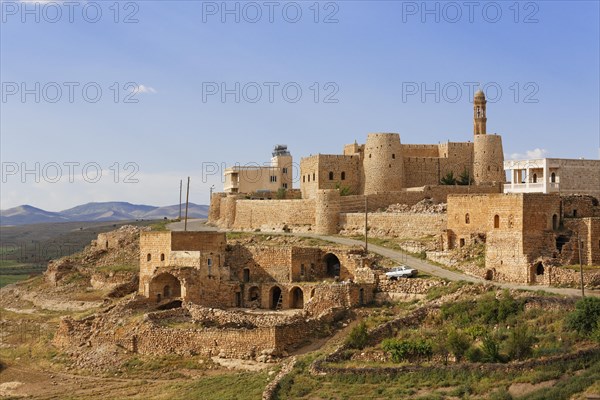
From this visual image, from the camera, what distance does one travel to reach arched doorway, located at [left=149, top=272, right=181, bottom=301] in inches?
1571

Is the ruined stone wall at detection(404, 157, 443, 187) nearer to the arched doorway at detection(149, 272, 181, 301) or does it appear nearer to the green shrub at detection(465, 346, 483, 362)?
the arched doorway at detection(149, 272, 181, 301)

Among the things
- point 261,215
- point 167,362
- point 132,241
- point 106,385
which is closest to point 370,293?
point 167,362

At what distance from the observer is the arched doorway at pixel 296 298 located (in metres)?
39.8

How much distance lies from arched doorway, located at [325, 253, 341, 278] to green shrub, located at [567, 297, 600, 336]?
14.7 metres

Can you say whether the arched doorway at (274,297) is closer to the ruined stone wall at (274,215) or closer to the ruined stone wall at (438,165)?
the ruined stone wall at (274,215)

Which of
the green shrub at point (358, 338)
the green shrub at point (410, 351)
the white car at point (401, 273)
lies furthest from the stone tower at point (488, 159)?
the green shrub at point (410, 351)

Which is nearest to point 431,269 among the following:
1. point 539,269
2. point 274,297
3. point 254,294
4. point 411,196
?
point 539,269

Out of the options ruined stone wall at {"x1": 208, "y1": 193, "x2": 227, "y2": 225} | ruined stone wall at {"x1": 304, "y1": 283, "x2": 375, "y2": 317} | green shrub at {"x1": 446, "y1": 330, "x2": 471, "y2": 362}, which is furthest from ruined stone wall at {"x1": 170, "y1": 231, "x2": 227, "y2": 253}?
green shrub at {"x1": 446, "y1": 330, "x2": 471, "y2": 362}

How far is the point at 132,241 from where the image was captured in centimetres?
5216

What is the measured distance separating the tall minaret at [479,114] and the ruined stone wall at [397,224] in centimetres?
1394

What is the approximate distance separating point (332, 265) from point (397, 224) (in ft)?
14.7

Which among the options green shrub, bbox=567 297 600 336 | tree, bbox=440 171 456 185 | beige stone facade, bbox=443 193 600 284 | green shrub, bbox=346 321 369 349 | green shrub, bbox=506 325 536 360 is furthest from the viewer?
tree, bbox=440 171 456 185

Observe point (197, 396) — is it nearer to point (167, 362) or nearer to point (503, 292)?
point (167, 362)

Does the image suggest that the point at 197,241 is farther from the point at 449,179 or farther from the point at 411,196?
the point at 449,179
